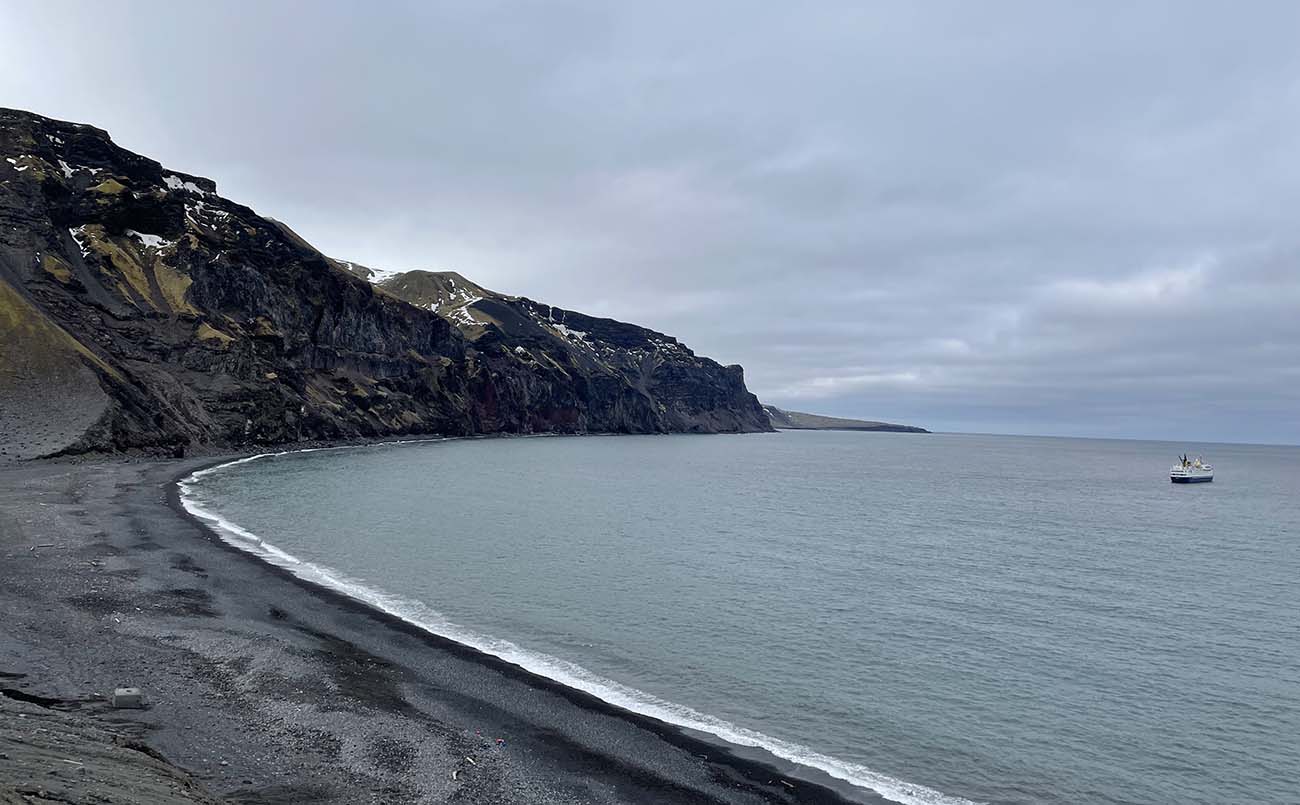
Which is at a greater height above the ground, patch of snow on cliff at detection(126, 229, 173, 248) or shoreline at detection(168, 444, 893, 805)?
patch of snow on cliff at detection(126, 229, 173, 248)

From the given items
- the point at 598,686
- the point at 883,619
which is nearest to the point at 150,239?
the point at 598,686

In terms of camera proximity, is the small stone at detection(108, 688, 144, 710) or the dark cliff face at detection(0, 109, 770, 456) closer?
the small stone at detection(108, 688, 144, 710)

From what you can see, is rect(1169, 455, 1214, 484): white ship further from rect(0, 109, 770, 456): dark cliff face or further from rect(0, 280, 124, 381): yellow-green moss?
rect(0, 280, 124, 381): yellow-green moss

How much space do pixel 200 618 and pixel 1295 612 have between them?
182ft

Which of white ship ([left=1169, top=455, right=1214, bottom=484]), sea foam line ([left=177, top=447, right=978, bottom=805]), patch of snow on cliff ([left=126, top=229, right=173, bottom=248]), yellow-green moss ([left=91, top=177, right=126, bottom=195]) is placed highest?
yellow-green moss ([left=91, top=177, right=126, bottom=195])

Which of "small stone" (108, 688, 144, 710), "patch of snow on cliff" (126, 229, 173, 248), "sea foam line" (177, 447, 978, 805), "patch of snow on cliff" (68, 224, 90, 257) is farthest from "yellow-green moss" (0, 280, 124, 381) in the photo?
"small stone" (108, 688, 144, 710)

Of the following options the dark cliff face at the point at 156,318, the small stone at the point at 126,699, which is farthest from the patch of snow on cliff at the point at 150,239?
the small stone at the point at 126,699

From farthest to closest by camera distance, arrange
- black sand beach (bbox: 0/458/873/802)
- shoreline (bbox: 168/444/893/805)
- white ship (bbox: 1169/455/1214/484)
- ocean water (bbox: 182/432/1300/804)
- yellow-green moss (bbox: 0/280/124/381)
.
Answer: white ship (bbox: 1169/455/1214/484) < yellow-green moss (bbox: 0/280/124/381) < ocean water (bbox: 182/432/1300/804) < shoreline (bbox: 168/444/893/805) < black sand beach (bbox: 0/458/873/802)

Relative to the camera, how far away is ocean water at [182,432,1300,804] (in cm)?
2095

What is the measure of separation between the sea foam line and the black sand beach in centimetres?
109

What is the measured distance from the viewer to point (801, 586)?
42.0 metres

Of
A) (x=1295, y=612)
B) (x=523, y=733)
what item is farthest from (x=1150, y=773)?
(x=1295, y=612)

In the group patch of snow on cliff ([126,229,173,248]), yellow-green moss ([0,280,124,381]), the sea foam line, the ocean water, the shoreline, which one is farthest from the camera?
patch of snow on cliff ([126,229,173,248])

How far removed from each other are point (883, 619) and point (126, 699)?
100 feet
